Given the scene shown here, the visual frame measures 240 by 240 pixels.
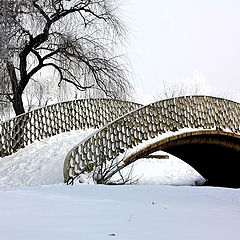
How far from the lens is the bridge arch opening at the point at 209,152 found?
11908 millimetres

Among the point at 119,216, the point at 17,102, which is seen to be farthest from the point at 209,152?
the point at 119,216

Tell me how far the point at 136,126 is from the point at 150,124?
66 centimetres

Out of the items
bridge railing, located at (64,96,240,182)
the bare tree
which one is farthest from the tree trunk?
bridge railing, located at (64,96,240,182)

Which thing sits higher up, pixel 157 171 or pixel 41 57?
pixel 41 57

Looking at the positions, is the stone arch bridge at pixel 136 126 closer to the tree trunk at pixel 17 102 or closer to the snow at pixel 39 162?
the snow at pixel 39 162

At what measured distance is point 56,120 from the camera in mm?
12680

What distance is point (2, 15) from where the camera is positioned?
7.04 meters

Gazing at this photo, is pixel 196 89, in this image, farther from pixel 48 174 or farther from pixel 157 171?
pixel 48 174

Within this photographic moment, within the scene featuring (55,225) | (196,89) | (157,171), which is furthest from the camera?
(196,89)

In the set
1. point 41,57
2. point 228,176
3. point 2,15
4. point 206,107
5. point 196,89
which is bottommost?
point 228,176

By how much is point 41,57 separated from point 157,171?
756 centimetres

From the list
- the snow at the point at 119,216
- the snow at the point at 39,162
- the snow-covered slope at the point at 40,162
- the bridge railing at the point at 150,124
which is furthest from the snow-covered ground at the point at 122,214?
the snow at the point at 39,162

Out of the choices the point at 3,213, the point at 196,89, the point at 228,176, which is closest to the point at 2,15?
the point at 3,213

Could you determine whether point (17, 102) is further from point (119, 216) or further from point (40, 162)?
point (119, 216)
